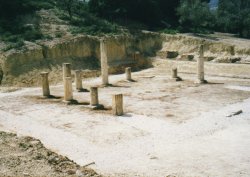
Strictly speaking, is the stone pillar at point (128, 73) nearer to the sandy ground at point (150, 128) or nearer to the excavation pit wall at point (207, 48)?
the sandy ground at point (150, 128)

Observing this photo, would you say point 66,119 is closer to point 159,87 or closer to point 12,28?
point 159,87

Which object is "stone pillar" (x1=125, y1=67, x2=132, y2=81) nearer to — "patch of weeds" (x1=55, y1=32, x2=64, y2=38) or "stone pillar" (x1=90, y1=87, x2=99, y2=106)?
"patch of weeds" (x1=55, y1=32, x2=64, y2=38)

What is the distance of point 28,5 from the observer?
42.1 m

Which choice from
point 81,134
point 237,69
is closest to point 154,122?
point 81,134

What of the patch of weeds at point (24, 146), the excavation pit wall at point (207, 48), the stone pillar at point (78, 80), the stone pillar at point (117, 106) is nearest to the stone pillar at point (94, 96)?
the stone pillar at point (117, 106)

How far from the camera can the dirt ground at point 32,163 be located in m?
12.1

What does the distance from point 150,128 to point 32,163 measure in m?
7.32

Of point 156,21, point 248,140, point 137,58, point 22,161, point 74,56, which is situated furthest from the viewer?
point 156,21

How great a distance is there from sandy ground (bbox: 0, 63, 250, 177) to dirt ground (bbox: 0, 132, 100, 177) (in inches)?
52.2

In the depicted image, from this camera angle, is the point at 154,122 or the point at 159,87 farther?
the point at 159,87

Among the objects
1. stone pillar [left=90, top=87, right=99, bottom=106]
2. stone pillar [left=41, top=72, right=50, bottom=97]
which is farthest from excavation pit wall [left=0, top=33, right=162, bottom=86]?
stone pillar [left=90, top=87, right=99, bottom=106]

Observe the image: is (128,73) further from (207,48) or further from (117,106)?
(117,106)

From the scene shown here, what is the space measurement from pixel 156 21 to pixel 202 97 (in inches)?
972

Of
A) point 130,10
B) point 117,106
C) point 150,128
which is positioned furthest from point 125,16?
point 150,128
